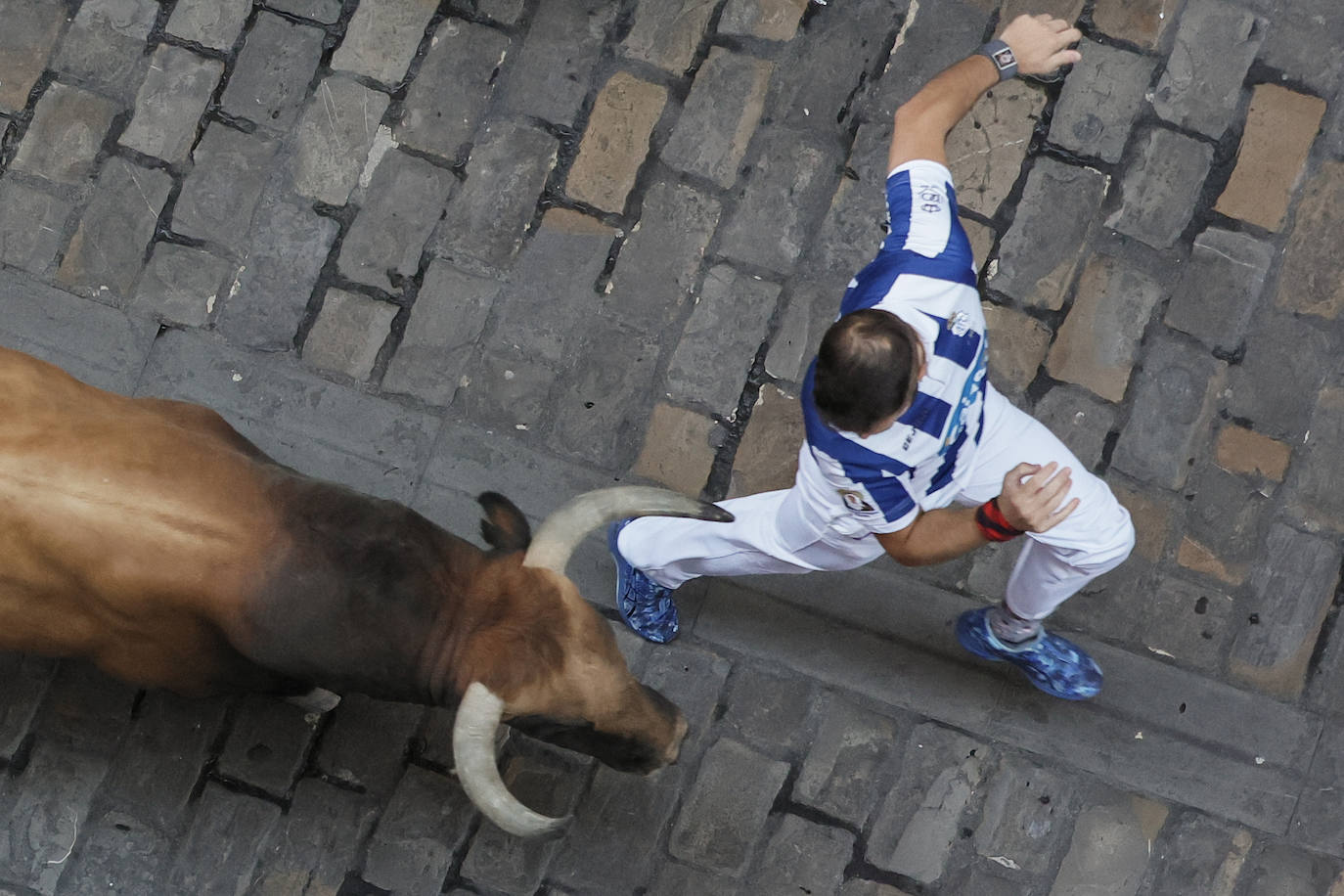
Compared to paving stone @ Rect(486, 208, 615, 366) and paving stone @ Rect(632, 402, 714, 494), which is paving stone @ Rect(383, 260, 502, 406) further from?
paving stone @ Rect(632, 402, 714, 494)

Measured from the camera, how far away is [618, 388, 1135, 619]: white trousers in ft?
12.5

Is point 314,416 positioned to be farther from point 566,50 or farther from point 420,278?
point 566,50

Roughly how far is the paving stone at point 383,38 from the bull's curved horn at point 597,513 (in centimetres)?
249

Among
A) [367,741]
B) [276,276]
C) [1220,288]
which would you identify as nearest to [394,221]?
[276,276]

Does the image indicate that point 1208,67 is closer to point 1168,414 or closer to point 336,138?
point 1168,414

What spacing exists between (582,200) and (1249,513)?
9.60 feet

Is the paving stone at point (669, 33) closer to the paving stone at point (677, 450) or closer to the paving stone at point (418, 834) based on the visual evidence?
the paving stone at point (677, 450)

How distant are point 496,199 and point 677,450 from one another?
128cm

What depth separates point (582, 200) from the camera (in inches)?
200

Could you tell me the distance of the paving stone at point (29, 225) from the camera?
16.6ft

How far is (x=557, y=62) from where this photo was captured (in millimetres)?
5152

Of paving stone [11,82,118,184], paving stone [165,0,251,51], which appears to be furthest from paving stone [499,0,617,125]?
paving stone [11,82,118,184]

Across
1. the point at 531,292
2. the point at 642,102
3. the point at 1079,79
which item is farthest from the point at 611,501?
the point at 1079,79

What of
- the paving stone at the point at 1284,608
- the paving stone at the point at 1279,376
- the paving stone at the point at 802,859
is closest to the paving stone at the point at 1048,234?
the paving stone at the point at 1279,376
